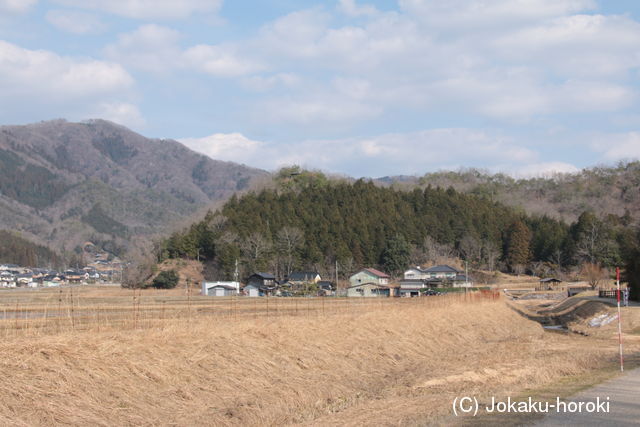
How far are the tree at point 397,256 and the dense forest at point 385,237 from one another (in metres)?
0.14

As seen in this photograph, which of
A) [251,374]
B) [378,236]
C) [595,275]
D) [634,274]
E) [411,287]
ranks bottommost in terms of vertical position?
[411,287]

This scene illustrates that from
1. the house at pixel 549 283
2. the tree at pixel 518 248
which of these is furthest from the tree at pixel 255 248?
the house at pixel 549 283

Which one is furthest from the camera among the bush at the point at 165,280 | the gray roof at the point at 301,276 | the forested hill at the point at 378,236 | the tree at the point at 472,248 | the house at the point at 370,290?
the tree at the point at 472,248

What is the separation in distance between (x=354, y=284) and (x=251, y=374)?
63.9 meters

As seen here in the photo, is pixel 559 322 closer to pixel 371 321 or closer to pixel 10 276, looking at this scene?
pixel 371 321

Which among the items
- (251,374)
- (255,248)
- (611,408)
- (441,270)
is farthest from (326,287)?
(611,408)

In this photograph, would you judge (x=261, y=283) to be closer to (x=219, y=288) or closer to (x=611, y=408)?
(x=219, y=288)

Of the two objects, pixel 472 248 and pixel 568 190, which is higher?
pixel 568 190

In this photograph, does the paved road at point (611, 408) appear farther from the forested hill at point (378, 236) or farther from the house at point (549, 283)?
the forested hill at point (378, 236)

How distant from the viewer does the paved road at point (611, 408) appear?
8.93m

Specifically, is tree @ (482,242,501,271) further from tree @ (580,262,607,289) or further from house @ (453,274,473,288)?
tree @ (580,262,607,289)

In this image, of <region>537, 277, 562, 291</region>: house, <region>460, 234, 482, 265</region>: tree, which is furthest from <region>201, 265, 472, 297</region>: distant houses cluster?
<region>460, 234, 482, 265</region>: tree

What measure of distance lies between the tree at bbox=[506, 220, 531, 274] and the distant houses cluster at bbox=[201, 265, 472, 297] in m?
13.4

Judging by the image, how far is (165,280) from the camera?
76500 millimetres
